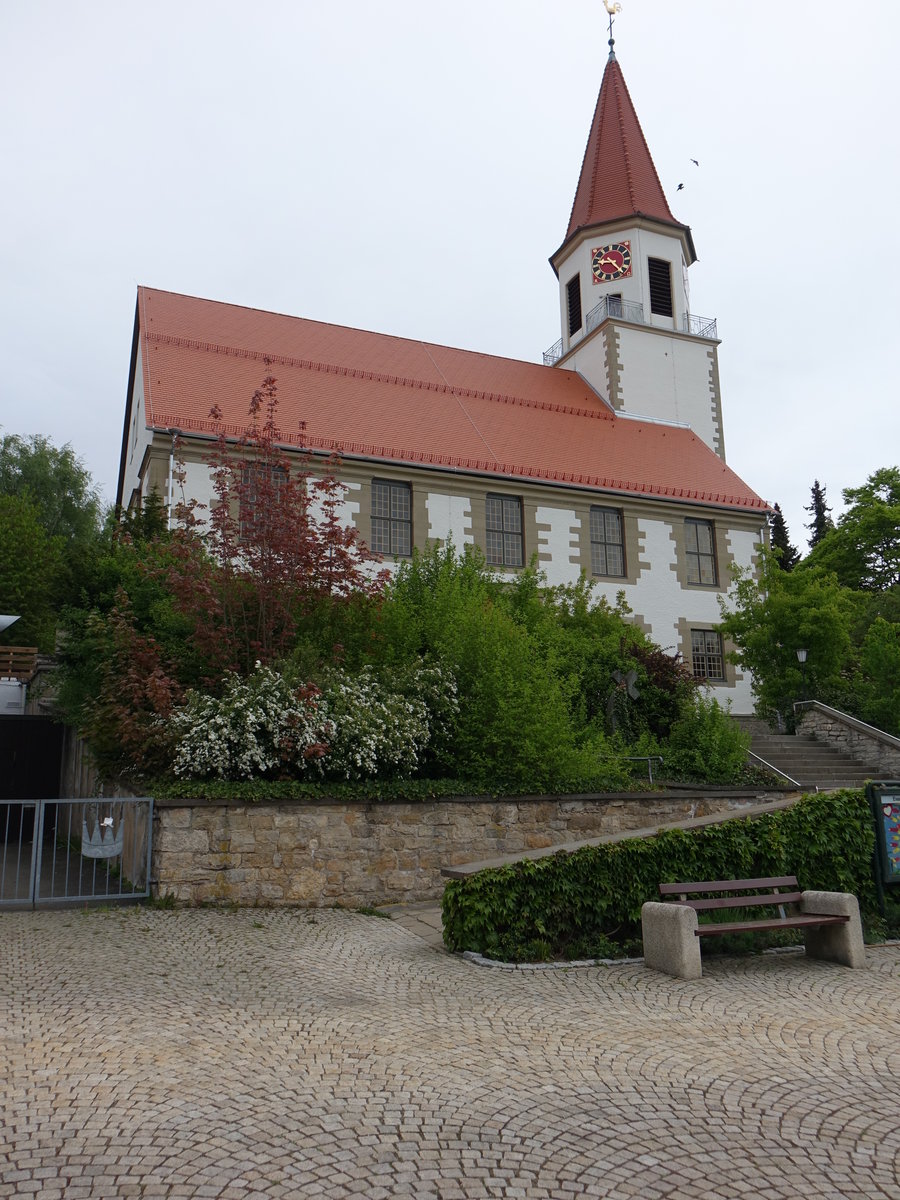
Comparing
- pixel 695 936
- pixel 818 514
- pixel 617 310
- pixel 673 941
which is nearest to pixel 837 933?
pixel 695 936

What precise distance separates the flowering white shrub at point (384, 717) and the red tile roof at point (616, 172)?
2343cm

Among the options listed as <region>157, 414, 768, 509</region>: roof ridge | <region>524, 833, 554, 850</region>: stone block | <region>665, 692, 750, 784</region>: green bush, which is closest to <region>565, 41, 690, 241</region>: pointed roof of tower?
<region>157, 414, 768, 509</region>: roof ridge

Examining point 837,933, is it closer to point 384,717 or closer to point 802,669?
point 384,717

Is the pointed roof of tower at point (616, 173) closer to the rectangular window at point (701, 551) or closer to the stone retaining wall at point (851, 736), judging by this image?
the rectangular window at point (701, 551)

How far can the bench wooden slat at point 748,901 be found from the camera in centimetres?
827

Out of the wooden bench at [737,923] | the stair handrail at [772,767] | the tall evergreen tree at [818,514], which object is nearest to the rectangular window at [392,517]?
the stair handrail at [772,767]

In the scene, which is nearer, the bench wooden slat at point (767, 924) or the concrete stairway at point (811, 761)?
the bench wooden slat at point (767, 924)

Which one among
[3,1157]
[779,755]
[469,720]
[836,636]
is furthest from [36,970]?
[836,636]

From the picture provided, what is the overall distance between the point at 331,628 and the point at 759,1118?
9.70 m

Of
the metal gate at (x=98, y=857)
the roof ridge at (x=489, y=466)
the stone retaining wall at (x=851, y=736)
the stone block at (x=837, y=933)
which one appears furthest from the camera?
the roof ridge at (x=489, y=466)

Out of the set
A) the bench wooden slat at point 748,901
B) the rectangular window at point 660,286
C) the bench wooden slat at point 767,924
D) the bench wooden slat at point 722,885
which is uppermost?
the rectangular window at point 660,286

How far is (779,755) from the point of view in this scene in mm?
20562

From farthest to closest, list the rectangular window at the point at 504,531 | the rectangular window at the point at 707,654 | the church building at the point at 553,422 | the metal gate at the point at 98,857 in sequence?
the rectangular window at the point at 707,654, the rectangular window at the point at 504,531, the church building at the point at 553,422, the metal gate at the point at 98,857

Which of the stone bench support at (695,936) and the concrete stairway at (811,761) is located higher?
the concrete stairway at (811,761)
